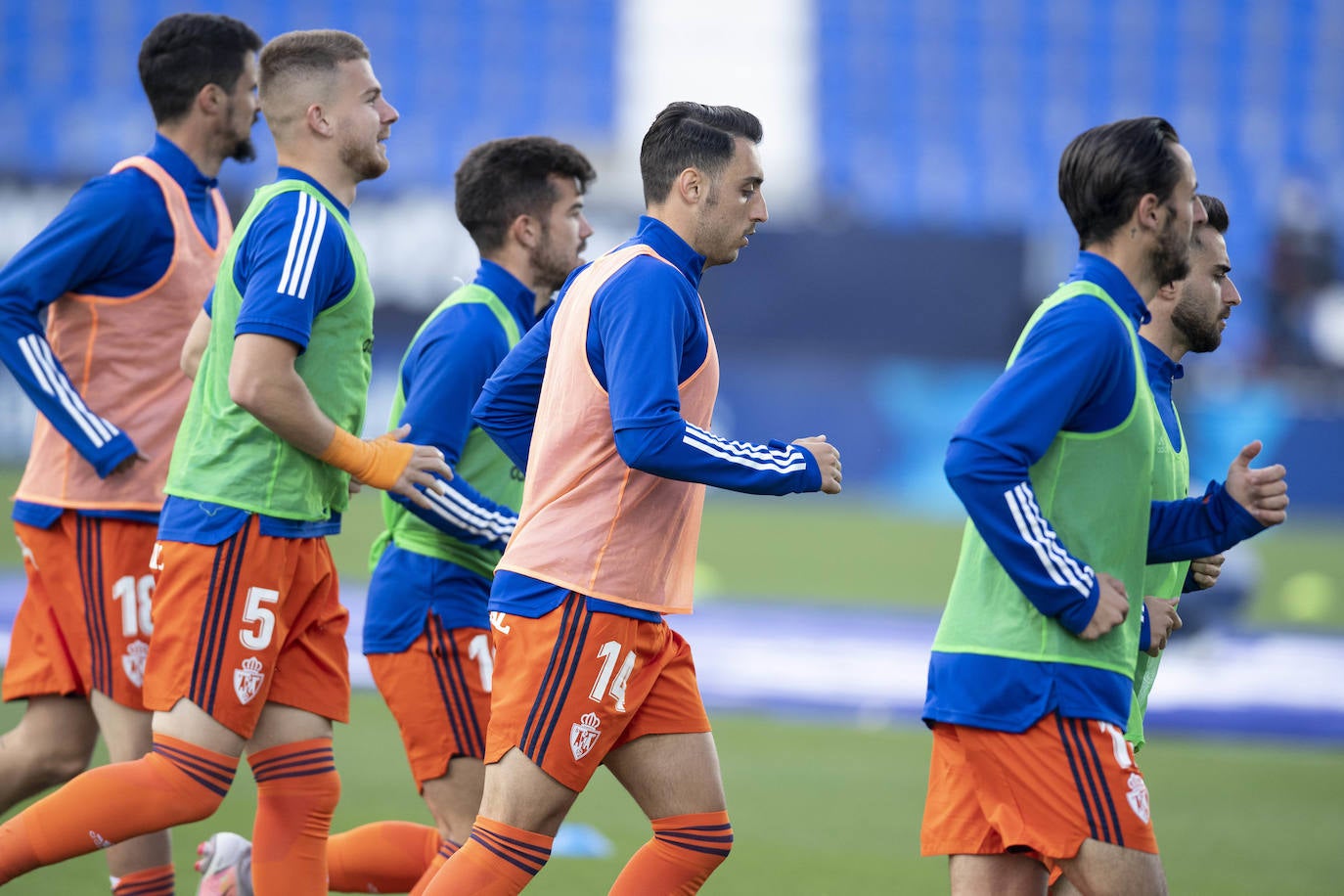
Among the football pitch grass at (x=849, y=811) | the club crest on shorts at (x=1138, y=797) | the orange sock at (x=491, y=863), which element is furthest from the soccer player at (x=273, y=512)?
the club crest on shorts at (x=1138, y=797)

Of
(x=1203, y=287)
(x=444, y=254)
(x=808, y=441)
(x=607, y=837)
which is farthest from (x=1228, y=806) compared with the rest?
(x=444, y=254)

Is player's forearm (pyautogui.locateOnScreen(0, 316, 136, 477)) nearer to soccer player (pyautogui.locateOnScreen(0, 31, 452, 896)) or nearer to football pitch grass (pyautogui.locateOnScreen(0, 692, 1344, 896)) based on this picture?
soccer player (pyautogui.locateOnScreen(0, 31, 452, 896))

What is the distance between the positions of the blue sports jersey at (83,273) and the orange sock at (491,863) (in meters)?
1.59

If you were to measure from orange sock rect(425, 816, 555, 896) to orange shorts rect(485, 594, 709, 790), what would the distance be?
0.48ft

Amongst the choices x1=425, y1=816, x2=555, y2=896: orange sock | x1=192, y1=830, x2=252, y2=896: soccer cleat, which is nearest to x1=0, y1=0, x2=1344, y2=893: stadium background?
x1=192, y1=830, x2=252, y2=896: soccer cleat

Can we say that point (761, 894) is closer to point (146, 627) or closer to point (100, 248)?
point (146, 627)

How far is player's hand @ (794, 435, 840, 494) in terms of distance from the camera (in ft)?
11.2

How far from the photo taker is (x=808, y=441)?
11.3 feet

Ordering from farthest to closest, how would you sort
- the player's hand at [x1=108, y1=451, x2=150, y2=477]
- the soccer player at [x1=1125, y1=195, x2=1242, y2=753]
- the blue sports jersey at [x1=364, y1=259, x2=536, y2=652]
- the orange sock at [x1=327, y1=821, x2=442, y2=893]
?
the orange sock at [x1=327, y1=821, x2=442, y2=893] < the player's hand at [x1=108, y1=451, x2=150, y2=477] < the blue sports jersey at [x1=364, y1=259, x2=536, y2=652] < the soccer player at [x1=1125, y1=195, x2=1242, y2=753]

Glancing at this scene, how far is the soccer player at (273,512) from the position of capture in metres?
3.72

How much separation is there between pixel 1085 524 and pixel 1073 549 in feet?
0.18

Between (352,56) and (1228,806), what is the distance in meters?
4.89

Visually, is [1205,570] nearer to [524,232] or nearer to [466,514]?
[466,514]

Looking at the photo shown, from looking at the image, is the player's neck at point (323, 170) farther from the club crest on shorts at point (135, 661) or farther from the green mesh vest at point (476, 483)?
the club crest on shorts at point (135, 661)
